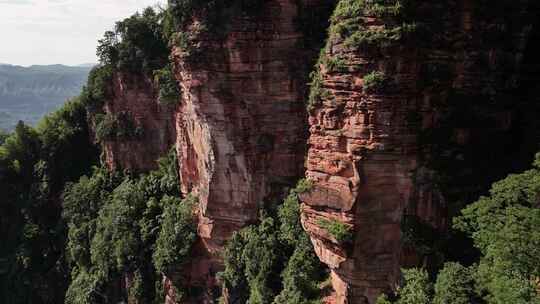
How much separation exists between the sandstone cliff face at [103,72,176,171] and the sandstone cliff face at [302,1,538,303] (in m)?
18.7

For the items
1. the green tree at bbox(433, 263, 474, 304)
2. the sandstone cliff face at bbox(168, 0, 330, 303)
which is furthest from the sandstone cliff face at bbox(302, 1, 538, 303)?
the sandstone cliff face at bbox(168, 0, 330, 303)

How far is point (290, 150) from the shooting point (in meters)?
25.8

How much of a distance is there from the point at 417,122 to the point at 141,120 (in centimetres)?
2424

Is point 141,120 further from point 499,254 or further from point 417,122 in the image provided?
point 499,254

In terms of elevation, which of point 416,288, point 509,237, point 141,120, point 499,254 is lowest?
point 416,288

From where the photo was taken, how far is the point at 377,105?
1738 cm

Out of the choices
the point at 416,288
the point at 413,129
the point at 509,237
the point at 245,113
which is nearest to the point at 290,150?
the point at 245,113

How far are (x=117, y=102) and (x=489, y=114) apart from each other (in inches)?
1105

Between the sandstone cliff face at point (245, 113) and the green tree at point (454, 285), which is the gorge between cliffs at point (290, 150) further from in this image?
the green tree at point (454, 285)

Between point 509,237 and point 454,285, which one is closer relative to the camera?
point 509,237

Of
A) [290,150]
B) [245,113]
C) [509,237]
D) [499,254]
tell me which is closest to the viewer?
[509,237]

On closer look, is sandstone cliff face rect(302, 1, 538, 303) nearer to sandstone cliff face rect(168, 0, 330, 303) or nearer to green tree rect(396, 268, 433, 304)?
green tree rect(396, 268, 433, 304)

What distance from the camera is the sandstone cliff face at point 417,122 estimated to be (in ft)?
57.1

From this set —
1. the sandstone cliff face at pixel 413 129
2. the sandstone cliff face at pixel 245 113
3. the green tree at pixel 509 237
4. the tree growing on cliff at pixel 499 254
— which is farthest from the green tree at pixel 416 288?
the sandstone cliff face at pixel 245 113
